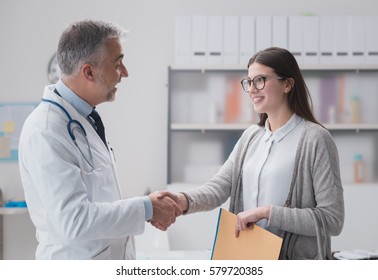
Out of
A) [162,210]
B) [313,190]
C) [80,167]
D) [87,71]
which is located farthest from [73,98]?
[313,190]

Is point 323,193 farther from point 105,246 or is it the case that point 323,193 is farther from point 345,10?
point 345,10

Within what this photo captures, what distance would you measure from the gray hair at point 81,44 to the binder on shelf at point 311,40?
1.89 meters

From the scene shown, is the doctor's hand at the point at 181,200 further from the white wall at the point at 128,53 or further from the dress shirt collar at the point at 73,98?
the white wall at the point at 128,53

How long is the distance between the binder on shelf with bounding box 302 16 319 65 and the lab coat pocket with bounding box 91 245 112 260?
81.2 inches

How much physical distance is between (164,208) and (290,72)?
55 cm

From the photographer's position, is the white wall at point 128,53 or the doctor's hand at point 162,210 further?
the white wall at point 128,53

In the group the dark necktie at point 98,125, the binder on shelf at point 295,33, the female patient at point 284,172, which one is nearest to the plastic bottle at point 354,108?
the binder on shelf at point 295,33

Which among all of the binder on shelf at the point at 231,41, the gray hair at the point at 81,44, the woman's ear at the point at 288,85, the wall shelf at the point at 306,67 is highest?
the binder on shelf at the point at 231,41

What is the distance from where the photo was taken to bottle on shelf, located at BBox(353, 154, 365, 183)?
3.04 m

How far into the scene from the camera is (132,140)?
10.7ft

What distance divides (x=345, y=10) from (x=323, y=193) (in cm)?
229

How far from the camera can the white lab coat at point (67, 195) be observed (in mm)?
1132

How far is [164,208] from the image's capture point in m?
1.38

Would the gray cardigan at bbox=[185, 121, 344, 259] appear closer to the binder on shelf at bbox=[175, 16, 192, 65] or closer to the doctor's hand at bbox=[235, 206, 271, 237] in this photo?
the doctor's hand at bbox=[235, 206, 271, 237]
